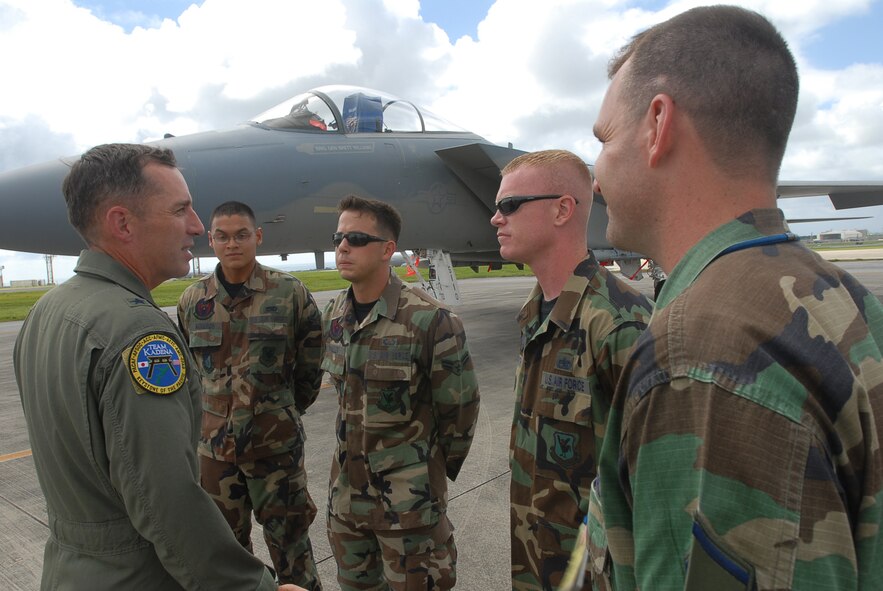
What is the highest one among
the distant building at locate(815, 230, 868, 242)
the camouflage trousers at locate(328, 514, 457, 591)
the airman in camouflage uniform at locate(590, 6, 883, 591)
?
the airman in camouflage uniform at locate(590, 6, 883, 591)

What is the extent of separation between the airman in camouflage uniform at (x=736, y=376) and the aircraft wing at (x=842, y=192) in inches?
538

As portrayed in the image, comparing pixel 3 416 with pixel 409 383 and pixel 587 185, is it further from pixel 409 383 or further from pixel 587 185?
pixel 587 185

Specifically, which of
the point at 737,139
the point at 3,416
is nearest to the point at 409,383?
the point at 737,139

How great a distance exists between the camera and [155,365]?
1.31m

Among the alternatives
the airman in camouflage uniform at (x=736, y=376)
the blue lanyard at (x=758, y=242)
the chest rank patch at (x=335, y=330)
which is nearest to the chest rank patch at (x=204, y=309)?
the chest rank patch at (x=335, y=330)

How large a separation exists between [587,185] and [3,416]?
22.6ft

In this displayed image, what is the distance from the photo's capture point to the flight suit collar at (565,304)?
1979mm

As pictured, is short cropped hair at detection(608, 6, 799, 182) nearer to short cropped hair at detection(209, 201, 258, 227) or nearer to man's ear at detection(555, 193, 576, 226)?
man's ear at detection(555, 193, 576, 226)

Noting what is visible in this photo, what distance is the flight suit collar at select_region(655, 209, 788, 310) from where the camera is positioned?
0.81 meters

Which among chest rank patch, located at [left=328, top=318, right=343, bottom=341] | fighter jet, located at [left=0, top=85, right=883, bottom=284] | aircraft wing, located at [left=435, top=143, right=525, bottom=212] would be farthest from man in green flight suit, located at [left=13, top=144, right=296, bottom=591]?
aircraft wing, located at [left=435, top=143, right=525, bottom=212]

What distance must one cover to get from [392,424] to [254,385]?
92 cm

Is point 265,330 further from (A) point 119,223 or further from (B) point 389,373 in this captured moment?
(A) point 119,223

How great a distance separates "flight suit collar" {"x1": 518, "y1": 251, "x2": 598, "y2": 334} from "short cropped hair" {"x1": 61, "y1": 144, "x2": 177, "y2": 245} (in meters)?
1.39

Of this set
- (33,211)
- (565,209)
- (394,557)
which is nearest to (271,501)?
(394,557)
